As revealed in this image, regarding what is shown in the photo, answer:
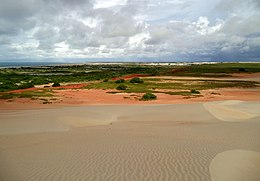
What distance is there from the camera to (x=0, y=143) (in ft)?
37.4

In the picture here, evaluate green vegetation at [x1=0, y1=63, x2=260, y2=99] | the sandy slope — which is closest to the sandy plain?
the sandy slope

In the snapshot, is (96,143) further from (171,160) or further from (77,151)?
(171,160)

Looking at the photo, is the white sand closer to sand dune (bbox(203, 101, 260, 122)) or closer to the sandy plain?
the sandy plain

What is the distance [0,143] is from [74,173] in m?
5.20

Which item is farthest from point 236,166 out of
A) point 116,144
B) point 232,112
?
→ point 232,112

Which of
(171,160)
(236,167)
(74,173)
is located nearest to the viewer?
(74,173)

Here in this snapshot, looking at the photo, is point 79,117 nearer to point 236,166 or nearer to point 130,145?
point 130,145

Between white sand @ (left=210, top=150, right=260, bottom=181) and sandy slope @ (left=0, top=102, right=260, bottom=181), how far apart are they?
314 mm

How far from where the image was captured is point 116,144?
36.5 ft

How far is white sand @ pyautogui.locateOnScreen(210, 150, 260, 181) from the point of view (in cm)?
754

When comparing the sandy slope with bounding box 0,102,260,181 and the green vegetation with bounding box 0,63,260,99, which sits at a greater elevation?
the sandy slope with bounding box 0,102,260,181

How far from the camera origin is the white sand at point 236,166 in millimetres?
7541

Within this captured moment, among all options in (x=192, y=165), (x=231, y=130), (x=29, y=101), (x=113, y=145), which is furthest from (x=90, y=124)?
(x=29, y=101)

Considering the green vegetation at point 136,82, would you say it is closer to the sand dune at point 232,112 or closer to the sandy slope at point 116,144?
the sand dune at point 232,112
